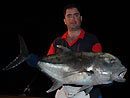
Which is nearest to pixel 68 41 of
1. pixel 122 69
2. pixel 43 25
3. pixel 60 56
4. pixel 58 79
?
pixel 60 56

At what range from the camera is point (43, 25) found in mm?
23500

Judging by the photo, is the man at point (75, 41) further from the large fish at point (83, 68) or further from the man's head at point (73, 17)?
the large fish at point (83, 68)

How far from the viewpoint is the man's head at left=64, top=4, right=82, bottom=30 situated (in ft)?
8.70

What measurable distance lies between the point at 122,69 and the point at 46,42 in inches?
966

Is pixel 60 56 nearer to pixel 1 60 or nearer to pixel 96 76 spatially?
pixel 96 76

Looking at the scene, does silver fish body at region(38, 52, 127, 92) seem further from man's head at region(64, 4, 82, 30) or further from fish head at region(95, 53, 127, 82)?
man's head at region(64, 4, 82, 30)

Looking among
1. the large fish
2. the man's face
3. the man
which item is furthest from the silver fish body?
the man's face

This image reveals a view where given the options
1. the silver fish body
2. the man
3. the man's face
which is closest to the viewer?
the silver fish body

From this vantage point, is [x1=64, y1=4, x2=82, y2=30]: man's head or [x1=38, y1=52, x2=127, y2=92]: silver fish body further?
[x1=64, y1=4, x2=82, y2=30]: man's head

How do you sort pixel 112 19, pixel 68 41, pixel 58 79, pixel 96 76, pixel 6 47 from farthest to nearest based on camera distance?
1. pixel 6 47
2. pixel 112 19
3. pixel 68 41
4. pixel 58 79
5. pixel 96 76

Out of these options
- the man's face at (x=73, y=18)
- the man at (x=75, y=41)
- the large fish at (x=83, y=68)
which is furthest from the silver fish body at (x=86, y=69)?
the man's face at (x=73, y=18)

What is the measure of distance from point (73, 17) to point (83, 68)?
92cm

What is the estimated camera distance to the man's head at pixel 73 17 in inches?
104

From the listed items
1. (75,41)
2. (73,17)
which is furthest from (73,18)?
(75,41)
